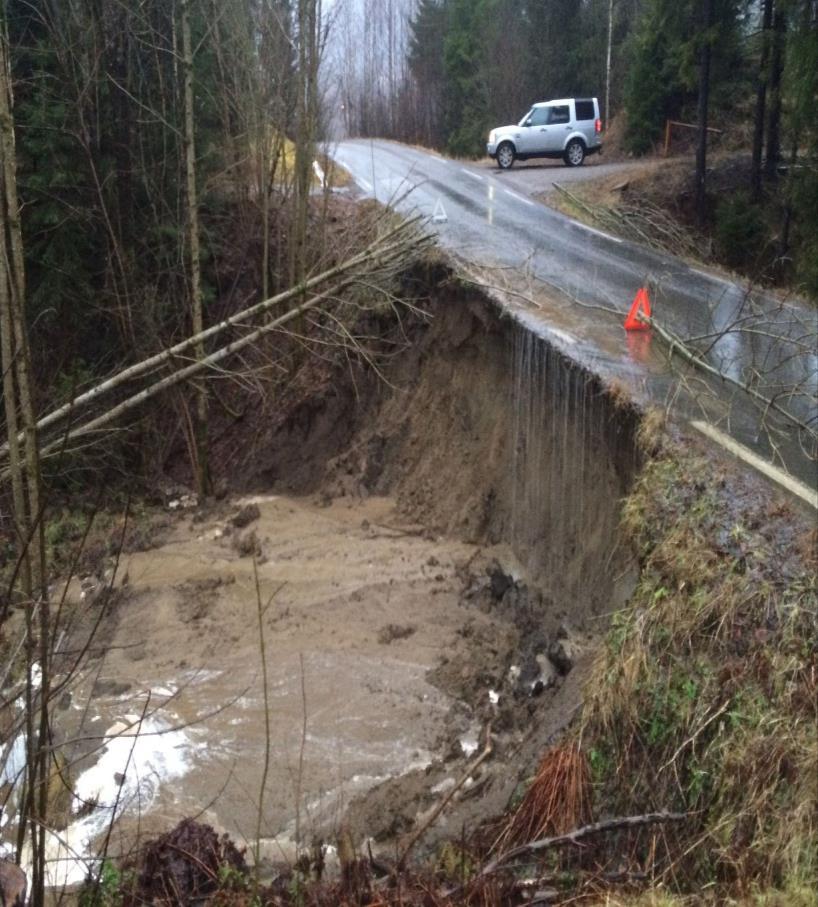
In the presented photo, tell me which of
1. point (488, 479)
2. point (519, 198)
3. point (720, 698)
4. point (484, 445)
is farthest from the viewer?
point (519, 198)

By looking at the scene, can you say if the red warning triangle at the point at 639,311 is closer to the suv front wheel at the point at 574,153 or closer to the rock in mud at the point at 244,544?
the rock in mud at the point at 244,544

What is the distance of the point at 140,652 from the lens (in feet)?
37.7

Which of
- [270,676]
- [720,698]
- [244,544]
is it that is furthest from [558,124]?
[720,698]

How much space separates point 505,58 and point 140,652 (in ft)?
121

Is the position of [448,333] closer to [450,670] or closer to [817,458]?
[450,670]

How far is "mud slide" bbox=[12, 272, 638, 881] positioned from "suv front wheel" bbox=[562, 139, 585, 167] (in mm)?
15659

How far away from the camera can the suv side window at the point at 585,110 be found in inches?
1168

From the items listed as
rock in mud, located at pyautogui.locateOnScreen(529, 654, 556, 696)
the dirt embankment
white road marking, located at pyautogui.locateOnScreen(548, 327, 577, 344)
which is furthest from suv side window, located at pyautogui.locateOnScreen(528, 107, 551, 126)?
rock in mud, located at pyautogui.locateOnScreen(529, 654, 556, 696)

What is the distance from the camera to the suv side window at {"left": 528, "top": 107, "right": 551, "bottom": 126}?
2986 centimetres

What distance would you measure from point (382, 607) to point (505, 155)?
21502mm

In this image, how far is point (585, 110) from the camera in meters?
30.0

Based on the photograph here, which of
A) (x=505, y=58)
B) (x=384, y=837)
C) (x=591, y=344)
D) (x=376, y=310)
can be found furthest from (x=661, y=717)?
(x=505, y=58)

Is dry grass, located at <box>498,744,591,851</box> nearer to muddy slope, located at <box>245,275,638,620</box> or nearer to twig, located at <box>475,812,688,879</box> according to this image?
twig, located at <box>475,812,688,879</box>

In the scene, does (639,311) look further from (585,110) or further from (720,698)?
(585,110)
